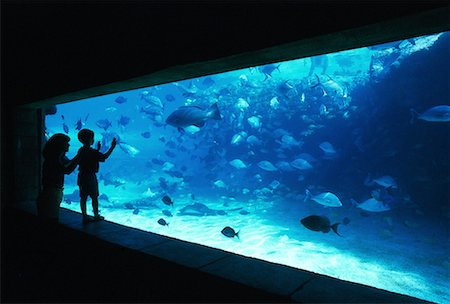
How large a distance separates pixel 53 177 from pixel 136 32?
102 inches

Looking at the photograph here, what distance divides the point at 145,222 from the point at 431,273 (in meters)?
11.0

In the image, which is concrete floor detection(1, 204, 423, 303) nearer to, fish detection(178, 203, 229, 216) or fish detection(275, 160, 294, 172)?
fish detection(275, 160, 294, 172)

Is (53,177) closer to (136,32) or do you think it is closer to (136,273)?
(136,273)

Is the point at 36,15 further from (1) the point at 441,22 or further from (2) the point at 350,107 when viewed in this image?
(2) the point at 350,107

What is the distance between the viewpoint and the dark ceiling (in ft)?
6.24

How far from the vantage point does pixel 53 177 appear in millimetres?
4148

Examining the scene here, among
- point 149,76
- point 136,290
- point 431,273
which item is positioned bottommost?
point 431,273

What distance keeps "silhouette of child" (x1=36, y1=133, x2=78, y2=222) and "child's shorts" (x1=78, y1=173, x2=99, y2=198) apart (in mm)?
237

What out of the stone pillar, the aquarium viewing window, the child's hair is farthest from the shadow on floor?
the aquarium viewing window

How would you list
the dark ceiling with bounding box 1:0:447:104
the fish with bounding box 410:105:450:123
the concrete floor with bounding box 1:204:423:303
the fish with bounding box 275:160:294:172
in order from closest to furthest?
the dark ceiling with bounding box 1:0:447:104 < the concrete floor with bounding box 1:204:423:303 < the fish with bounding box 410:105:450:123 < the fish with bounding box 275:160:294:172

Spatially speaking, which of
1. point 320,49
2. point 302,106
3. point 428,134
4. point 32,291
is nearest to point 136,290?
point 32,291

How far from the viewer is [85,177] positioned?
418cm

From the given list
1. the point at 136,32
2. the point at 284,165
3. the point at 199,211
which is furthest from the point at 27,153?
the point at 284,165

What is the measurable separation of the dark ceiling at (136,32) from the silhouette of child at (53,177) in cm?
85
